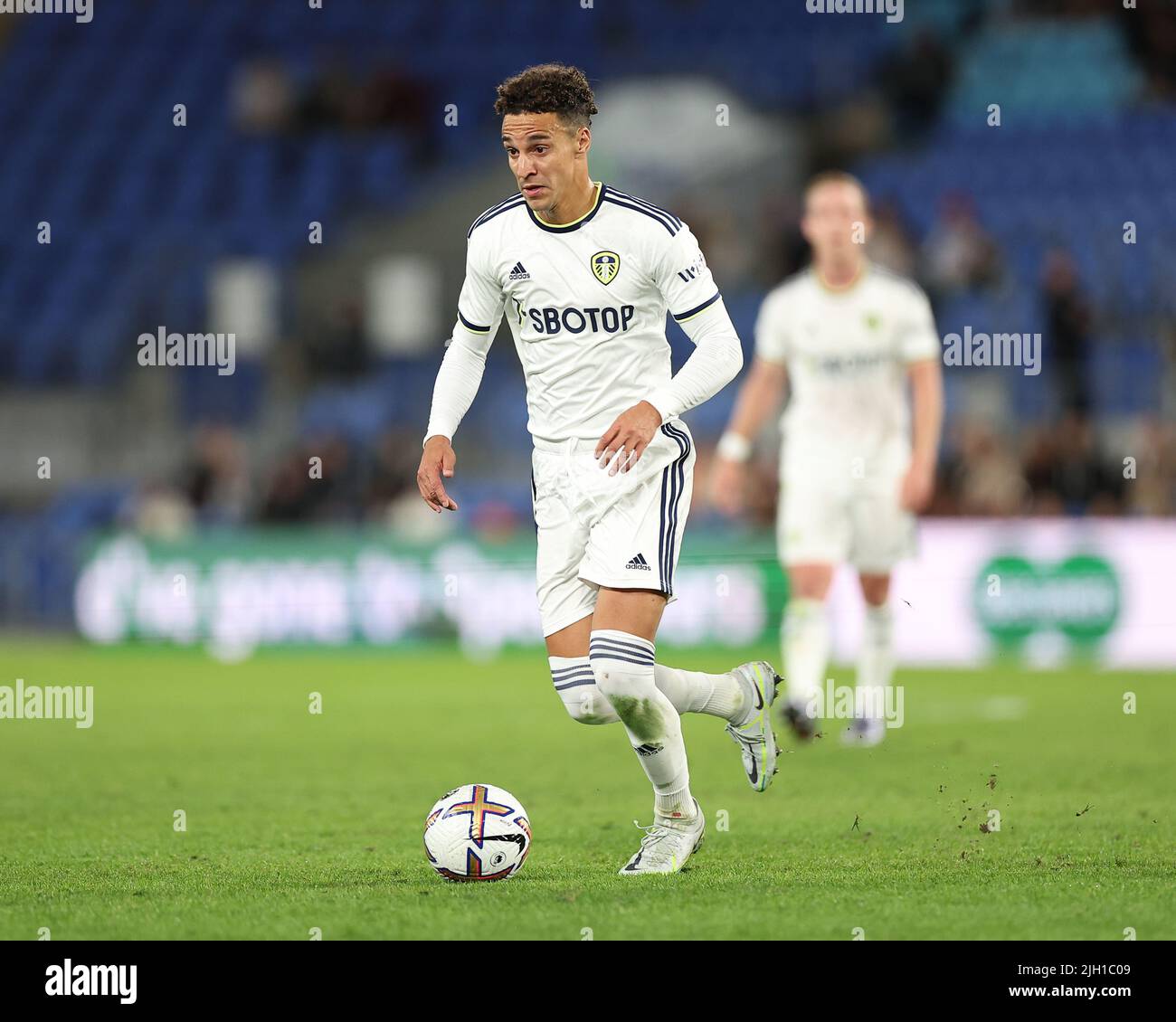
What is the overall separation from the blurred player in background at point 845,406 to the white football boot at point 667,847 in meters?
3.58

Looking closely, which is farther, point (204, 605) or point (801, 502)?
point (204, 605)

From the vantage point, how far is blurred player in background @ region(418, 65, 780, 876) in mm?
6082

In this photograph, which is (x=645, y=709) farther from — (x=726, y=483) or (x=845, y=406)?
(x=845, y=406)

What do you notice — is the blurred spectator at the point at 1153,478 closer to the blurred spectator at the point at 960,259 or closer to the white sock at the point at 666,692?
the blurred spectator at the point at 960,259

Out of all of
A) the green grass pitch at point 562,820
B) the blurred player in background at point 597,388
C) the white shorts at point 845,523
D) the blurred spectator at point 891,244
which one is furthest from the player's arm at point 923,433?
the blurred spectator at point 891,244

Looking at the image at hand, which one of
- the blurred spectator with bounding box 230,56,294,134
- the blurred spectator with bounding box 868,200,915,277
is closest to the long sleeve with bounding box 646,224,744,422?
the blurred spectator with bounding box 868,200,915,277

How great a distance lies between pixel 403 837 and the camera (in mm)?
7105

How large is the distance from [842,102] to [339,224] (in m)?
6.54

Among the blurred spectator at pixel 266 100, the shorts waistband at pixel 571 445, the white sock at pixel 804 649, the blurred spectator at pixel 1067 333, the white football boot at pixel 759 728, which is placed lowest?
the white football boot at pixel 759 728

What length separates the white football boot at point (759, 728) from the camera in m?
6.79

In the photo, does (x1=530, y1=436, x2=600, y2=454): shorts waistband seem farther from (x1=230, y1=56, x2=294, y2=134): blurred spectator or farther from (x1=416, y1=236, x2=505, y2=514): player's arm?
(x1=230, y1=56, x2=294, y2=134): blurred spectator

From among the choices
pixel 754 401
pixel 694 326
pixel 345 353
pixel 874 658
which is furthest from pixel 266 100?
pixel 694 326

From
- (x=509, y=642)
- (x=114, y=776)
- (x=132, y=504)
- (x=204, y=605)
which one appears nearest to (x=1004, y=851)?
(x=114, y=776)
